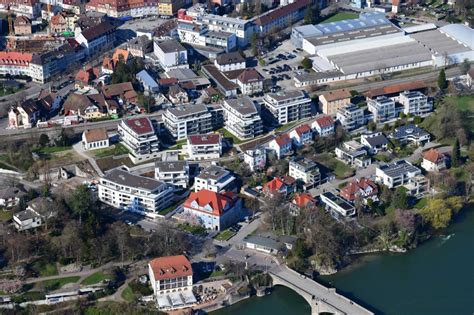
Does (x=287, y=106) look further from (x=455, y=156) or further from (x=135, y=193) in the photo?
(x=135, y=193)

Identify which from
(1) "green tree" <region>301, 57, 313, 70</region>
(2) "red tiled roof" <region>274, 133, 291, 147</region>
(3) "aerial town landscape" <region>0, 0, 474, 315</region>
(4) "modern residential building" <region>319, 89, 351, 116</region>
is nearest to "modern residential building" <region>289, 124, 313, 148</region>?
(3) "aerial town landscape" <region>0, 0, 474, 315</region>

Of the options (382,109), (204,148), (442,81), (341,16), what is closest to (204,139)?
(204,148)

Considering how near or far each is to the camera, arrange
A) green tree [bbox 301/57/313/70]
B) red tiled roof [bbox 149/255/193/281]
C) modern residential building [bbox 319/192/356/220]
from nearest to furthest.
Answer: red tiled roof [bbox 149/255/193/281] → modern residential building [bbox 319/192/356/220] → green tree [bbox 301/57/313/70]

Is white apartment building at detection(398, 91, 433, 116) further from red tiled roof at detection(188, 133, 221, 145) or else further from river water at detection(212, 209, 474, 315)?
river water at detection(212, 209, 474, 315)

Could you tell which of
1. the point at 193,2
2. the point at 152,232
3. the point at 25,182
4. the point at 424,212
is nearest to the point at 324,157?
the point at 424,212

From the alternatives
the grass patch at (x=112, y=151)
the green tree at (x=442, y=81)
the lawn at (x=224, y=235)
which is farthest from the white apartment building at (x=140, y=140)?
the green tree at (x=442, y=81)

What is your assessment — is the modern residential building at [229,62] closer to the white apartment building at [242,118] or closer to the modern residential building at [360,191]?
the white apartment building at [242,118]

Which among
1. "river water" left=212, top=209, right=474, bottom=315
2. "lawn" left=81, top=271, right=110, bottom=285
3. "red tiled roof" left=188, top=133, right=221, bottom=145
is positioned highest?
"red tiled roof" left=188, top=133, right=221, bottom=145

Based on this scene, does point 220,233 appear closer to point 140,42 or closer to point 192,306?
point 192,306
